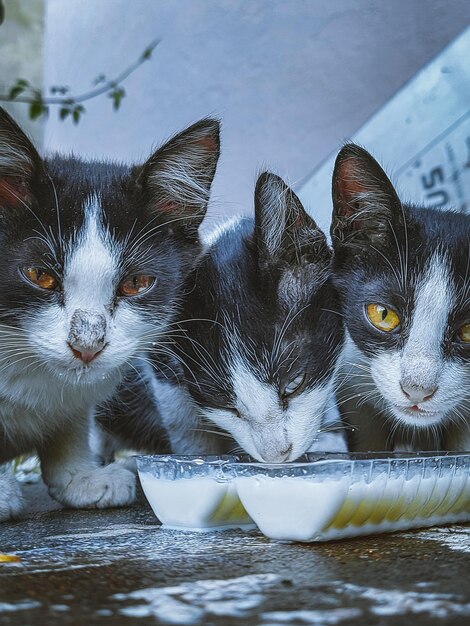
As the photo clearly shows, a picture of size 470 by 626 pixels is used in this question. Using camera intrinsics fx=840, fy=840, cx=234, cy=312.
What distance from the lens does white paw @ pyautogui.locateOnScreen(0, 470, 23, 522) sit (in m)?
1.61

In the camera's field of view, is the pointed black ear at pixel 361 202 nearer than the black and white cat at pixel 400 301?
No

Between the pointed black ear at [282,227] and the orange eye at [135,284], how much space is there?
0.79 feet

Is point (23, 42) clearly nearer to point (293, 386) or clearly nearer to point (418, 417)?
point (293, 386)

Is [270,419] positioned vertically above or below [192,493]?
above

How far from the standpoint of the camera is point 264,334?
66.5 inches

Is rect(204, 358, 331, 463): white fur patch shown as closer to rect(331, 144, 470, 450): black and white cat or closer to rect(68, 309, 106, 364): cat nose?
rect(331, 144, 470, 450): black and white cat

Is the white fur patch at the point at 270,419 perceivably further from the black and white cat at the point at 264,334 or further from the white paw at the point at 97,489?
the white paw at the point at 97,489

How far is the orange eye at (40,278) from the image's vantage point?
1.58 metres

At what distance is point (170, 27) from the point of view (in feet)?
11.5

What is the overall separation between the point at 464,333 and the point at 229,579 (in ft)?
2.87

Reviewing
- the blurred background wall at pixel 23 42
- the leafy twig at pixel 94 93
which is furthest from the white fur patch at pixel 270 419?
the blurred background wall at pixel 23 42

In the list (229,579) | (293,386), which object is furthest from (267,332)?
(229,579)

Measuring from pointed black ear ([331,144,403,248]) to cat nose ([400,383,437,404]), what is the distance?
1.13ft

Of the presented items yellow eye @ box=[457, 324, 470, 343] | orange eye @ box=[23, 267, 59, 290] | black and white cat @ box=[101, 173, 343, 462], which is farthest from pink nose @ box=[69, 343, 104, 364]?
yellow eye @ box=[457, 324, 470, 343]
